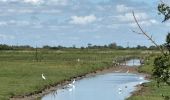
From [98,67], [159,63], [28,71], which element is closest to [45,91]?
[28,71]

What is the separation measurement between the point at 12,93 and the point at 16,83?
6.98 meters

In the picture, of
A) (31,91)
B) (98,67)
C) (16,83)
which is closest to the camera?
(31,91)

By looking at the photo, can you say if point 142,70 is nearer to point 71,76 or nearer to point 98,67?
point 98,67

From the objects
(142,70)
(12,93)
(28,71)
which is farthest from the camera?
(142,70)

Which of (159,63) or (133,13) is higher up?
(133,13)

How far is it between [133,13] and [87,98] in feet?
94.5

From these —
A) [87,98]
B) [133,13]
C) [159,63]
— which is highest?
[133,13]

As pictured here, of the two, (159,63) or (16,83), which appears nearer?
(159,63)

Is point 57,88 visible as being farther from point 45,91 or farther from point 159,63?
point 159,63

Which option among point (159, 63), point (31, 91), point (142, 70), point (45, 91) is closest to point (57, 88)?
point (45, 91)

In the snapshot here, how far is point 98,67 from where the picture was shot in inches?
3113

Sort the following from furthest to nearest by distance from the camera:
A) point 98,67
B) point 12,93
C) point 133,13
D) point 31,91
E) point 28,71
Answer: point 98,67
point 28,71
point 31,91
point 12,93
point 133,13

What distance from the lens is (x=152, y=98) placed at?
99.5ft

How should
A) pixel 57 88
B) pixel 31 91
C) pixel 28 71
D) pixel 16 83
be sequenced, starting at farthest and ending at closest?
1. pixel 28 71
2. pixel 57 88
3. pixel 16 83
4. pixel 31 91
